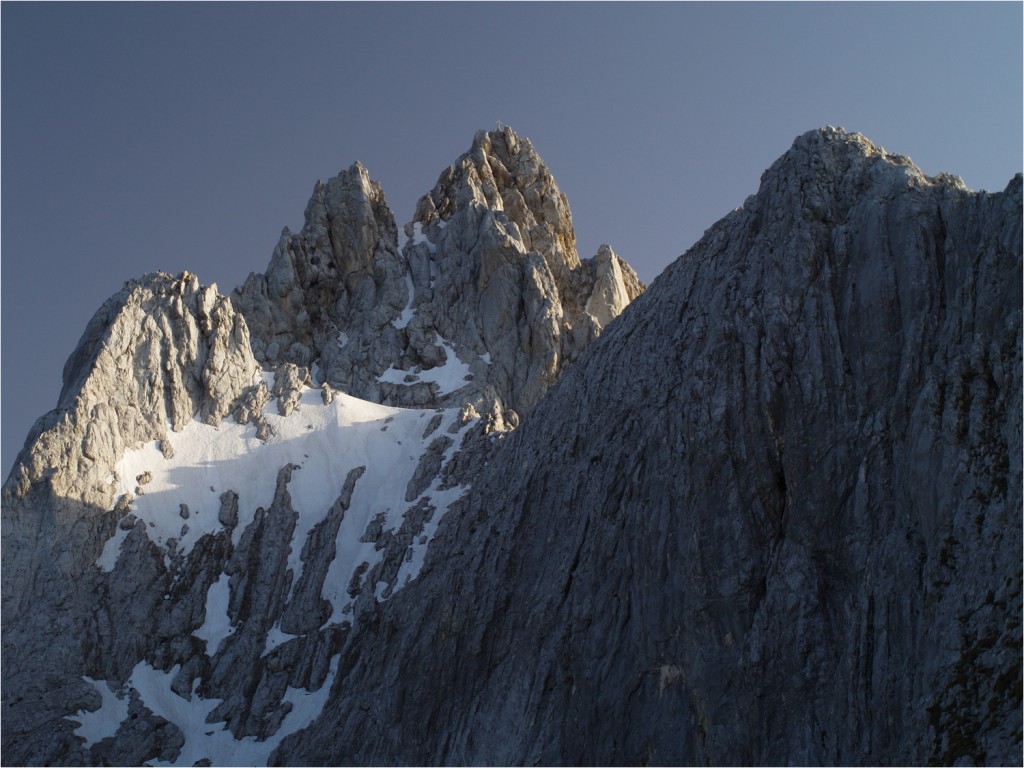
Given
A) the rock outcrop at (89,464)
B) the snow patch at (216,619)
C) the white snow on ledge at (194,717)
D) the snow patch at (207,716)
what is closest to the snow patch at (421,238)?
the rock outcrop at (89,464)

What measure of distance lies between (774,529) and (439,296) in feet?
234

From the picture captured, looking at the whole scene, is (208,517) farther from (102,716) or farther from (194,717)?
(102,716)

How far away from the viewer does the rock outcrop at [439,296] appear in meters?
109

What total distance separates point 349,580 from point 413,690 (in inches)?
757

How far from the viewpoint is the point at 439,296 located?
116 m

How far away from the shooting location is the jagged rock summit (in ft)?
142

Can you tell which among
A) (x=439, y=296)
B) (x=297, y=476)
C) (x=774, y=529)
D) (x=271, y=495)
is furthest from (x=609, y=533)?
(x=439, y=296)

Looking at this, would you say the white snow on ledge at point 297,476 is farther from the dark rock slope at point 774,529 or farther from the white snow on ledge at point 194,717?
the dark rock slope at point 774,529

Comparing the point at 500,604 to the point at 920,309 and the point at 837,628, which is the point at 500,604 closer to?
the point at 837,628

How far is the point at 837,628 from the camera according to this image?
1769 inches

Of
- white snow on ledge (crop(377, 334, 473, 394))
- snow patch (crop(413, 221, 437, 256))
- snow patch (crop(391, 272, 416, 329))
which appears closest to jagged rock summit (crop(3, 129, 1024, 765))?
white snow on ledge (crop(377, 334, 473, 394))

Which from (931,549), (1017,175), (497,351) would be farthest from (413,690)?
(497,351)

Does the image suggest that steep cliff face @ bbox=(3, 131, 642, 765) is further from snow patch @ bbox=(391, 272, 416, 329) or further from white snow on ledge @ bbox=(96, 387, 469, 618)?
snow patch @ bbox=(391, 272, 416, 329)

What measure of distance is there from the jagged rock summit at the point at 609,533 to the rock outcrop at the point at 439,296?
286 inches
